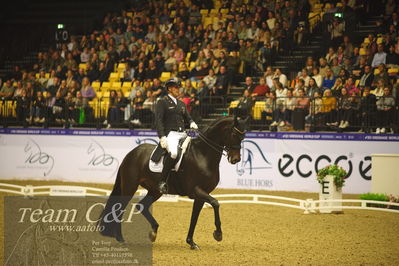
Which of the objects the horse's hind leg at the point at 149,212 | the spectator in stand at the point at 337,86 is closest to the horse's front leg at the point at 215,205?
the horse's hind leg at the point at 149,212

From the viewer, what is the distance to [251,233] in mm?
13164

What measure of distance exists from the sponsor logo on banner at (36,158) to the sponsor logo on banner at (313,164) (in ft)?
27.5

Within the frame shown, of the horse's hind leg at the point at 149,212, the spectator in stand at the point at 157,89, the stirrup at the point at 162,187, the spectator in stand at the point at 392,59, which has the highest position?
the spectator in stand at the point at 392,59

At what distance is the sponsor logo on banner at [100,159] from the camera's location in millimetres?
22547

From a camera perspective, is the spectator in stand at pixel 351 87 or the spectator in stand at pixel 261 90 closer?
the spectator in stand at pixel 351 87

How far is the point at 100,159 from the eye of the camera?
22828 mm

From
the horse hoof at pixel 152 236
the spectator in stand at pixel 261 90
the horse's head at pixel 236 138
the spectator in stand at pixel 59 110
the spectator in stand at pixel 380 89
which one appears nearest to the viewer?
the horse's head at pixel 236 138

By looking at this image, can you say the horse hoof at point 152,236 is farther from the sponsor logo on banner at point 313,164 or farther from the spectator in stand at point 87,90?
the spectator in stand at point 87,90

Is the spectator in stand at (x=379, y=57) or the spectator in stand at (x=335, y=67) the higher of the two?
the spectator in stand at (x=379, y=57)

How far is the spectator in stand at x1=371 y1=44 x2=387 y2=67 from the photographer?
21000mm

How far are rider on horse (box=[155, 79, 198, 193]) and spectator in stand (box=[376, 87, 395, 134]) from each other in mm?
8726

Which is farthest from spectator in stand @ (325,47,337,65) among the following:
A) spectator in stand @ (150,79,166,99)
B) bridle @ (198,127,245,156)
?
bridle @ (198,127,245,156)

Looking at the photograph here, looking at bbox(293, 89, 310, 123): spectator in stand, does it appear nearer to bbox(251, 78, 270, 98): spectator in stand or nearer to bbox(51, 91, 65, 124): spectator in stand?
bbox(251, 78, 270, 98): spectator in stand

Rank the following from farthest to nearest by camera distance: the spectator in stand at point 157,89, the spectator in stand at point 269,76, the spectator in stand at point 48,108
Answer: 1. the spectator in stand at point 48,108
2. the spectator in stand at point 157,89
3. the spectator in stand at point 269,76
